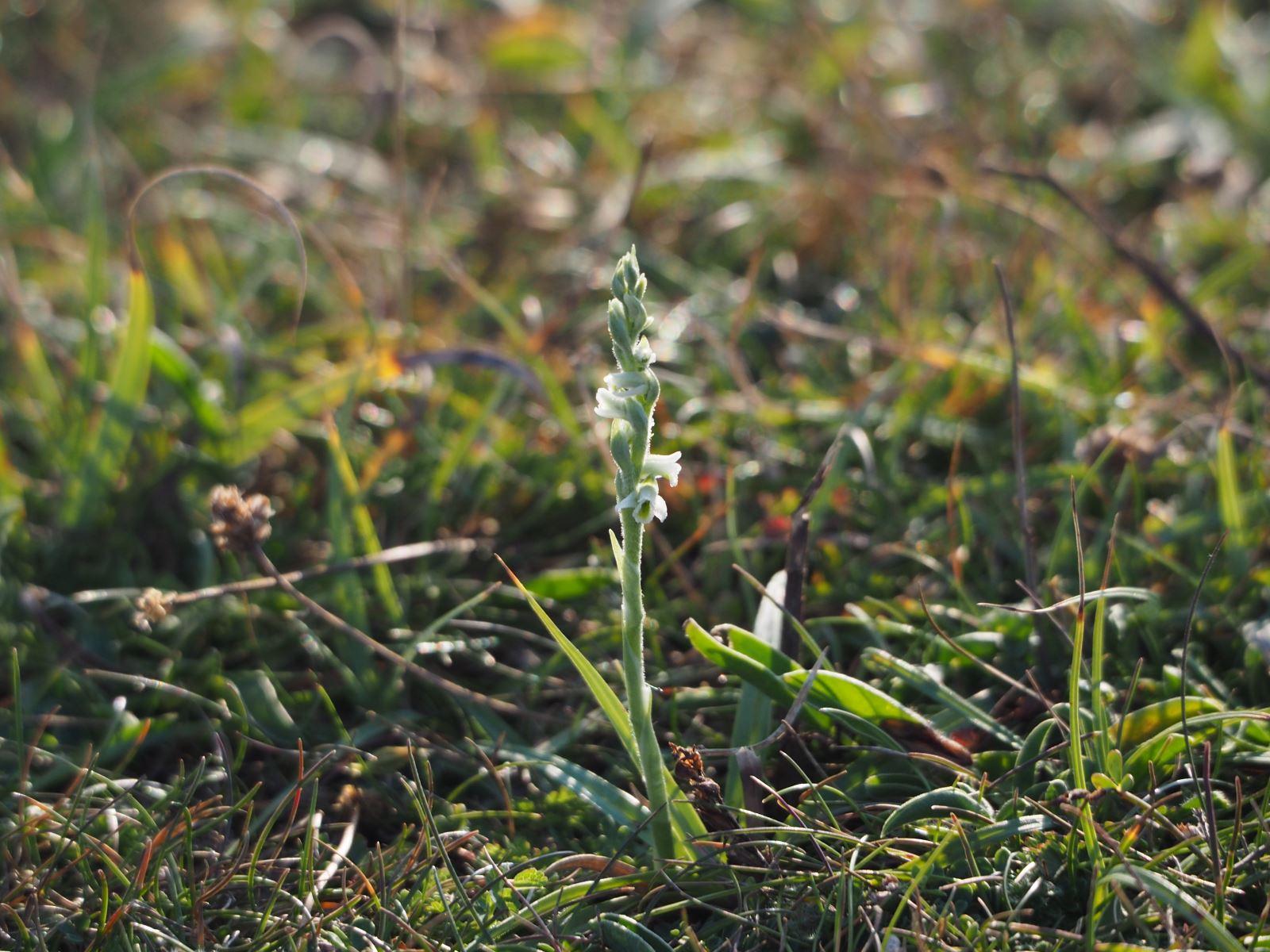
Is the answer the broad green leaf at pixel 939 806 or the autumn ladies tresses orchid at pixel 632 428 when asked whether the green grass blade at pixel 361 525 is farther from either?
the broad green leaf at pixel 939 806

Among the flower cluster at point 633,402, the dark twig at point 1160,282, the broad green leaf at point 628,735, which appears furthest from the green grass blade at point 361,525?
the dark twig at point 1160,282

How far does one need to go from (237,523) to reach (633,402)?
0.82 meters

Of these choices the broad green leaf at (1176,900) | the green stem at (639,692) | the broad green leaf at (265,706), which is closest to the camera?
the broad green leaf at (1176,900)

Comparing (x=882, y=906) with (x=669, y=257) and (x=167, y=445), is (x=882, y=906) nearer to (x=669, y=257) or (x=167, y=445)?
(x=167, y=445)

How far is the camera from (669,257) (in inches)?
117

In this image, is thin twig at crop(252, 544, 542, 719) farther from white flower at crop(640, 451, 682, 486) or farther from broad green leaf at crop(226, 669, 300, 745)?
white flower at crop(640, 451, 682, 486)

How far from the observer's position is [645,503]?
1.23m

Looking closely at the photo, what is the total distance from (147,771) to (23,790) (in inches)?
7.7

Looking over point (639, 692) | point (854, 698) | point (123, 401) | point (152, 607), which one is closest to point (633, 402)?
point (639, 692)

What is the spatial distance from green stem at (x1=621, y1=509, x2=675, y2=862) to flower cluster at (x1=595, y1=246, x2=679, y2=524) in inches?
1.2

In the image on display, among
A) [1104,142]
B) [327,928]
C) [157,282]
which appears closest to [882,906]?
[327,928]

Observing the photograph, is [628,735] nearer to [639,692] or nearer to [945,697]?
[639,692]

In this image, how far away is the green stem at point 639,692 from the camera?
1.28 meters

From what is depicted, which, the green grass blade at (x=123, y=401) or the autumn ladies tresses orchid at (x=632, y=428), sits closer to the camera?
the autumn ladies tresses orchid at (x=632, y=428)
